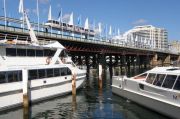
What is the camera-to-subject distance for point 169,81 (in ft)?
70.7

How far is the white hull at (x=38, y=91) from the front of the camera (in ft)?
81.3

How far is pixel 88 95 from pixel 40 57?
6853mm

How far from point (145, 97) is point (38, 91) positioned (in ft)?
34.0

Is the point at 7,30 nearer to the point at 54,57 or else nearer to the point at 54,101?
the point at 54,57

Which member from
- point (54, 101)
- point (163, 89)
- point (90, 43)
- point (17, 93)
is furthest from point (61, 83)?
point (90, 43)

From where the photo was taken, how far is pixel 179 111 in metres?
19.3

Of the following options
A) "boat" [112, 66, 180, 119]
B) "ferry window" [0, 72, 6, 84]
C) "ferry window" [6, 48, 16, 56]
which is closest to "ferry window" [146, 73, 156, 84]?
"boat" [112, 66, 180, 119]

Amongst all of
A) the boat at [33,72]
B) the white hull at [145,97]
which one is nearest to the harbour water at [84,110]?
the white hull at [145,97]

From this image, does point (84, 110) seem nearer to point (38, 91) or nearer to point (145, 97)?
point (145, 97)

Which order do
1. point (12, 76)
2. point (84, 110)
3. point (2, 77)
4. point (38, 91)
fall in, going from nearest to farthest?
1. point (2, 77)
2. point (84, 110)
3. point (12, 76)
4. point (38, 91)

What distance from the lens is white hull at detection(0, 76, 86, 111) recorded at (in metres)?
24.8

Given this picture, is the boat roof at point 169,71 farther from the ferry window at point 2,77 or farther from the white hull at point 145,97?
the ferry window at point 2,77

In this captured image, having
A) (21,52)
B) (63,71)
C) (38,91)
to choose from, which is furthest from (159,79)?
(21,52)

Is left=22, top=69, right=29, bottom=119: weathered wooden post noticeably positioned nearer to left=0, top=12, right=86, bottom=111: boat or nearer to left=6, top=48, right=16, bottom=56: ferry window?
left=0, top=12, right=86, bottom=111: boat
